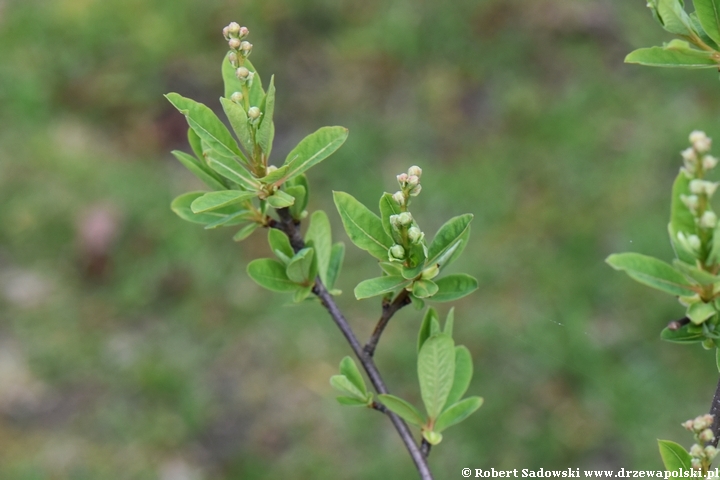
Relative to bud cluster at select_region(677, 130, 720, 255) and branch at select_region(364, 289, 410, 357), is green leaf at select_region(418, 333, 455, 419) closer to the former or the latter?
branch at select_region(364, 289, 410, 357)

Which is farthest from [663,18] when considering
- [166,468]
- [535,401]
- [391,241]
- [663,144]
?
[663,144]

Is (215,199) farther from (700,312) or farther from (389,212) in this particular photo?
(700,312)

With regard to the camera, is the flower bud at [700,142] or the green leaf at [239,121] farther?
the green leaf at [239,121]

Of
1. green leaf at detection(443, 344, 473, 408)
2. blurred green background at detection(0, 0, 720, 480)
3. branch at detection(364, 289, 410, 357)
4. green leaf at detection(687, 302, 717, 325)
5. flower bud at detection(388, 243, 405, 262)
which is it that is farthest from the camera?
blurred green background at detection(0, 0, 720, 480)

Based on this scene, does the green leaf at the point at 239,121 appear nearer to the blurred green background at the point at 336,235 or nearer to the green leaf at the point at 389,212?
the green leaf at the point at 389,212

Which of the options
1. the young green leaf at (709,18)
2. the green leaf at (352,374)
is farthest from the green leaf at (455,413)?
the young green leaf at (709,18)

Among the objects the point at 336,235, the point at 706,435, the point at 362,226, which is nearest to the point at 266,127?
the point at 362,226

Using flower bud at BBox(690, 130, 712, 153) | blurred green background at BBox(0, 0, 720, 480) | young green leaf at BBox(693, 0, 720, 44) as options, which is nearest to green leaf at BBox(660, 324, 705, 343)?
flower bud at BBox(690, 130, 712, 153)
